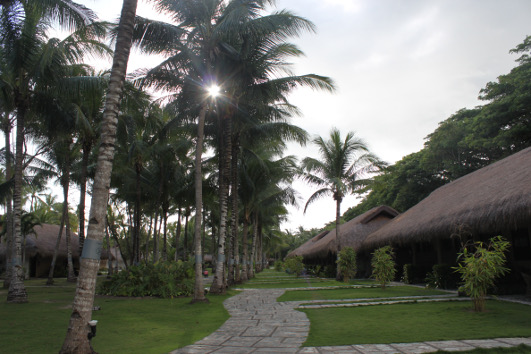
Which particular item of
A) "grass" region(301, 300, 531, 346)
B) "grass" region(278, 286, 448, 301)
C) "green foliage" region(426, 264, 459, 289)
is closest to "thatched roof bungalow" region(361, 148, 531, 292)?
"green foliage" region(426, 264, 459, 289)

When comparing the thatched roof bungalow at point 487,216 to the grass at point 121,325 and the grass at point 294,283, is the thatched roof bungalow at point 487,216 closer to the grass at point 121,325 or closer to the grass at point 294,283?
the grass at point 294,283

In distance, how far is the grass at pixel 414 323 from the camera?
527cm

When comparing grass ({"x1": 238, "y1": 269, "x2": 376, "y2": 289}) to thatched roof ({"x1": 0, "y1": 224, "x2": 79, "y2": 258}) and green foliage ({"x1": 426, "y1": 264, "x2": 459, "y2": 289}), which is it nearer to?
green foliage ({"x1": 426, "y1": 264, "x2": 459, "y2": 289})

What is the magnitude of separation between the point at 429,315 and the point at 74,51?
12.4 metres

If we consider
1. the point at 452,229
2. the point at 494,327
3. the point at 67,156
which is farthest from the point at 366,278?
the point at 67,156

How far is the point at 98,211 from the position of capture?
15.6 ft

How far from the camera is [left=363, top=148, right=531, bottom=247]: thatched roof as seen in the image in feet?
28.3

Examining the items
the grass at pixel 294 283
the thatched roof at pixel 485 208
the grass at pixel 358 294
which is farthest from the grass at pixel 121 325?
the thatched roof at pixel 485 208

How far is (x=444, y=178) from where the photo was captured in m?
28.2

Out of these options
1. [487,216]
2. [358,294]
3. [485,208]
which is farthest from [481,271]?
[358,294]

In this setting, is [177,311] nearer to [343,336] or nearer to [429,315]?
[343,336]

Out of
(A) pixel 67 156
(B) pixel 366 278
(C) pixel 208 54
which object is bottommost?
(B) pixel 366 278

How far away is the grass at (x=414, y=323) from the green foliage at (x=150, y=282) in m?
6.09

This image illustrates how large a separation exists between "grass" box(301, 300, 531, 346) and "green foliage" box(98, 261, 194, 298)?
609cm
